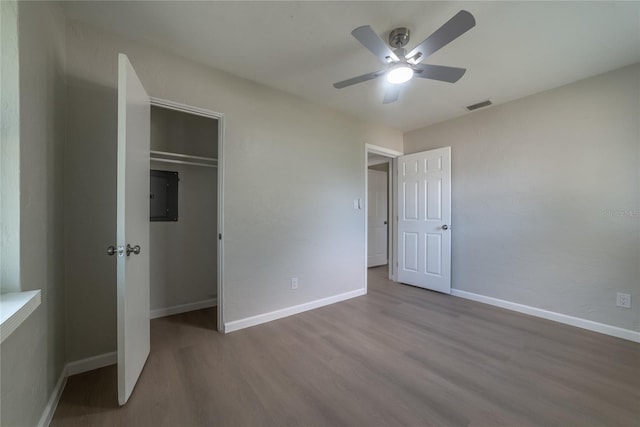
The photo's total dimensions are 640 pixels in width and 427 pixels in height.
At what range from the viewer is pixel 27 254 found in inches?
45.3

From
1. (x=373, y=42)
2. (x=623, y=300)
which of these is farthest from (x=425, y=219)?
(x=373, y=42)

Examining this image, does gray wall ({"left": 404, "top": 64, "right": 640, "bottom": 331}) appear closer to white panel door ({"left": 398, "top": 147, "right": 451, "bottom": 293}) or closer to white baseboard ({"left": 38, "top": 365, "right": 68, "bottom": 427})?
white panel door ({"left": 398, "top": 147, "right": 451, "bottom": 293})

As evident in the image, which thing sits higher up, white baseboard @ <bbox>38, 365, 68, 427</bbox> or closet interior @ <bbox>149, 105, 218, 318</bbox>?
closet interior @ <bbox>149, 105, 218, 318</bbox>

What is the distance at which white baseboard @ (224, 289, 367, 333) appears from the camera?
2384 mm

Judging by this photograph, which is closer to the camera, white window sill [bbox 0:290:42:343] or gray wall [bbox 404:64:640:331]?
white window sill [bbox 0:290:42:343]

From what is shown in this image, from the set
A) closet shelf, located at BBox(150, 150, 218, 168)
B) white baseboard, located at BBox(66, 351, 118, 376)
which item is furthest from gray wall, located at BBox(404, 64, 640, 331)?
white baseboard, located at BBox(66, 351, 118, 376)

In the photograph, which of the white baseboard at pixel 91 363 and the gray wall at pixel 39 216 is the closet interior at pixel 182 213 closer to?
the white baseboard at pixel 91 363

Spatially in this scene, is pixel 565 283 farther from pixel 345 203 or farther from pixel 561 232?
pixel 345 203

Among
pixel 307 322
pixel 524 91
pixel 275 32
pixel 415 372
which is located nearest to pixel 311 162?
pixel 275 32

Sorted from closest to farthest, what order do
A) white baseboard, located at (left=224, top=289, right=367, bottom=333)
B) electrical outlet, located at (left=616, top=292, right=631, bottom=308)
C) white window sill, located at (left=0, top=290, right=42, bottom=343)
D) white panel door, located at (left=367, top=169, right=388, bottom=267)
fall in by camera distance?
white window sill, located at (left=0, top=290, right=42, bottom=343), electrical outlet, located at (left=616, top=292, right=631, bottom=308), white baseboard, located at (left=224, top=289, right=367, bottom=333), white panel door, located at (left=367, top=169, right=388, bottom=267)

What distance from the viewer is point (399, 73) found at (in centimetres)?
180

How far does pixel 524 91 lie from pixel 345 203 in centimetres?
230

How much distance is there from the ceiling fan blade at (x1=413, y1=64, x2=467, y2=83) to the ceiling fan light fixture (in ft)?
0.16

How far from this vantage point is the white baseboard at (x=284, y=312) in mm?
2384
